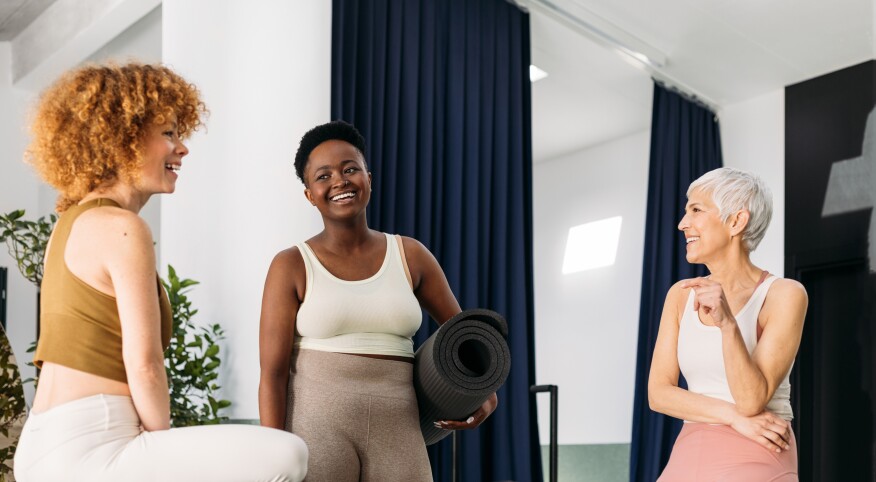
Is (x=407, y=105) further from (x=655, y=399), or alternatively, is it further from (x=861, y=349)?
(x=861, y=349)

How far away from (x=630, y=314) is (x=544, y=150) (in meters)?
1.45

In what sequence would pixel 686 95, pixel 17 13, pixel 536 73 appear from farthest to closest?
pixel 686 95, pixel 536 73, pixel 17 13

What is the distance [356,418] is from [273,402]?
0.59 ft

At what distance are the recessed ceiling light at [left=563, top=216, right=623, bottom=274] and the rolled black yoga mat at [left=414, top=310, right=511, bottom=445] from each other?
16.6 ft

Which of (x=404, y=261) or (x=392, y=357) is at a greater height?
(x=404, y=261)

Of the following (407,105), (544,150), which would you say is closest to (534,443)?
(407,105)

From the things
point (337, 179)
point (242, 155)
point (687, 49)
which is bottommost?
point (337, 179)

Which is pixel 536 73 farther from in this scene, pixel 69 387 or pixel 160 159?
pixel 69 387

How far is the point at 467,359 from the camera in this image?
6.77 feet

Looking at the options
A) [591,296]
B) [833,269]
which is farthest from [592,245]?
[833,269]

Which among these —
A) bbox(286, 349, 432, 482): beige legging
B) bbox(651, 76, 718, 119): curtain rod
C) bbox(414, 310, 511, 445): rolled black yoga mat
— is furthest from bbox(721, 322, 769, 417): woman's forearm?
bbox(651, 76, 718, 119): curtain rod

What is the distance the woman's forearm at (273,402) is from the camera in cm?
207

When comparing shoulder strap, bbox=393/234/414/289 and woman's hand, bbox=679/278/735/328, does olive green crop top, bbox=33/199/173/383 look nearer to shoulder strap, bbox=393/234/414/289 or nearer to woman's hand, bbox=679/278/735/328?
shoulder strap, bbox=393/234/414/289

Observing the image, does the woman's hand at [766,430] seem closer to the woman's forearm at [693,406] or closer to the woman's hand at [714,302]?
the woman's forearm at [693,406]
